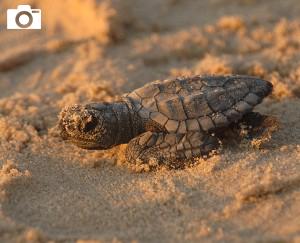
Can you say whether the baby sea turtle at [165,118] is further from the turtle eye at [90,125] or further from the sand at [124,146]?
the sand at [124,146]

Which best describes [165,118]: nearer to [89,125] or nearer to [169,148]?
[169,148]

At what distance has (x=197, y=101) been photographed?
133 inches

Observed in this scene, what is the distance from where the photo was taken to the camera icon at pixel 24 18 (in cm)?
614

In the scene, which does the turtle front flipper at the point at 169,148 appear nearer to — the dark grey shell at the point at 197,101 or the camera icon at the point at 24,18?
the dark grey shell at the point at 197,101

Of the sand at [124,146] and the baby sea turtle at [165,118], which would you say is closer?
the sand at [124,146]

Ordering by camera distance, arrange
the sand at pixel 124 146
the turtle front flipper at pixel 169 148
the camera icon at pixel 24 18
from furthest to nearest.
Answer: the camera icon at pixel 24 18 < the turtle front flipper at pixel 169 148 < the sand at pixel 124 146

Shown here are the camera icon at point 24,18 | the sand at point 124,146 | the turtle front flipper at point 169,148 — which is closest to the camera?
the sand at point 124,146

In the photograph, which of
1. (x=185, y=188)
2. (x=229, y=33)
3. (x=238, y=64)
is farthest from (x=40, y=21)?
(x=185, y=188)

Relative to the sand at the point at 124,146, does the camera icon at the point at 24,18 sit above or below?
above

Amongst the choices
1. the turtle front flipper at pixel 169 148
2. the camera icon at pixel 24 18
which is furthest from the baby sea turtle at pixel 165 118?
the camera icon at pixel 24 18

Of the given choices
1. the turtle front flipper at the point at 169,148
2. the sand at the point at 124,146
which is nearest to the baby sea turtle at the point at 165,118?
the turtle front flipper at the point at 169,148

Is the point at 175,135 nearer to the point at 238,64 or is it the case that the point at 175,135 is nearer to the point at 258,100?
the point at 258,100

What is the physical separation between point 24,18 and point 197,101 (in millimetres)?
3823

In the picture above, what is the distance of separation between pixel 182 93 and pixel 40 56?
2.59 m
